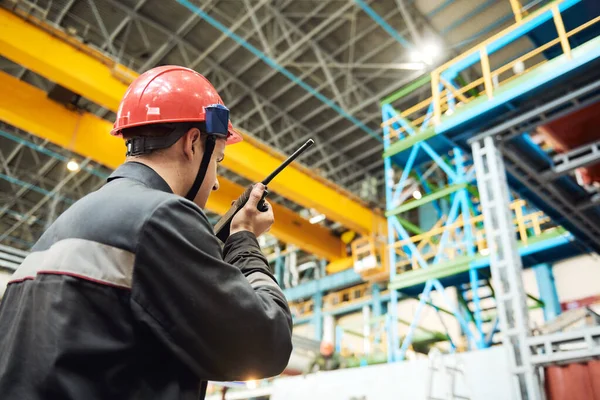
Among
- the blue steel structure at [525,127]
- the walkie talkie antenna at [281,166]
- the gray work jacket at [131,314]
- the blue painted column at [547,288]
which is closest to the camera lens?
the gray work jacket at [131,314]

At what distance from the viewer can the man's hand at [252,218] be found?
1659 millimetres

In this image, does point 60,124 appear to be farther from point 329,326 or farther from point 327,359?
point 329,326

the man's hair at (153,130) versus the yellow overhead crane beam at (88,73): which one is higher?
the yellow overhead crane beam at (88,73)

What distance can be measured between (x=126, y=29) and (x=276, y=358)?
15766 millimetres

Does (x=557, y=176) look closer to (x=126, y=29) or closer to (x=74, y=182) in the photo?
(x=126, y=29)

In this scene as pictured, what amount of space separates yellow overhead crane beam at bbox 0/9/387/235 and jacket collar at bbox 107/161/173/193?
9124 mm

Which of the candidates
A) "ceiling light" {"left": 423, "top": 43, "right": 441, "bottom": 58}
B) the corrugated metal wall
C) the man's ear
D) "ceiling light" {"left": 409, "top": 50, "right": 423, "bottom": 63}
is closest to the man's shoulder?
the man's ear

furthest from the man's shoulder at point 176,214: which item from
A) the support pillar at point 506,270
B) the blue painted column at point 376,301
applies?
the blue painted column at point 376,301

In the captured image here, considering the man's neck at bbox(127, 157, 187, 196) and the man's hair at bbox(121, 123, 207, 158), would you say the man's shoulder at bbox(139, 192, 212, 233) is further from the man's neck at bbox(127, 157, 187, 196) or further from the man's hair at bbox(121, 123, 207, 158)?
the man's hair at bbox(121, 123, 207, 158)

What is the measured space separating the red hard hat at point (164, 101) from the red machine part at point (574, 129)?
5.83m

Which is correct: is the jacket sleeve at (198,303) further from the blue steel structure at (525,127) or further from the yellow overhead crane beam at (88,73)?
the yellow overhead crane beam at (88,73)

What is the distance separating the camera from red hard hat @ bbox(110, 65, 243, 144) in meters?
1.58

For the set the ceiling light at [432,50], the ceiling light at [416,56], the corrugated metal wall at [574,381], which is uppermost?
the ceiling light at [416,56]

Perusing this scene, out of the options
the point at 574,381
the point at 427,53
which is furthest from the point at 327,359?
the point at 427,53
